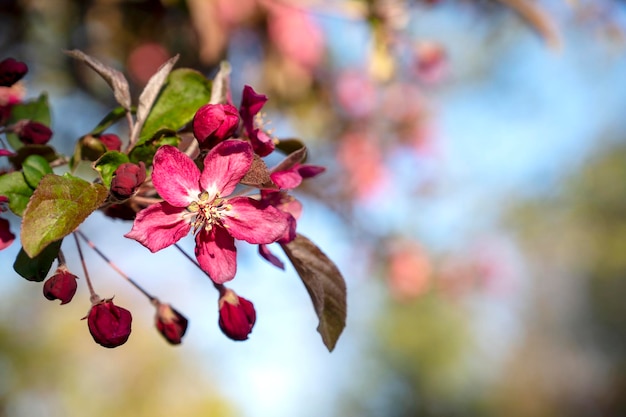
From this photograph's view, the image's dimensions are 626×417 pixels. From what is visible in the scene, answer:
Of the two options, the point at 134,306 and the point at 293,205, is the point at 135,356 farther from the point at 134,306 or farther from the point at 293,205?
the point at 293,205

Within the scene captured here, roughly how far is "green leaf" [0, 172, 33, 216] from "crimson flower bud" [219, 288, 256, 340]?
0.22 m

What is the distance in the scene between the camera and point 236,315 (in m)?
0.69

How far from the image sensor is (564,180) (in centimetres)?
1099

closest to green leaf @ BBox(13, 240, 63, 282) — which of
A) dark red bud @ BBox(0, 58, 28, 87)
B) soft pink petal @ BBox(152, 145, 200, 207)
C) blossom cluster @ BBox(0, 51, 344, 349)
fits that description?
blossom cluster @ BBox(0, 51, 344, 349)

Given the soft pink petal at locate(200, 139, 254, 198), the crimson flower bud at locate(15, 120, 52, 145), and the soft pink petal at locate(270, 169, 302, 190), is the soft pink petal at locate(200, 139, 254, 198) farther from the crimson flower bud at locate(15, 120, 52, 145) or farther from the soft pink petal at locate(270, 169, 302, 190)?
the crimson flower bud at locate(15, 120, 52, 145)

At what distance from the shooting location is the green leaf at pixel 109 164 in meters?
0.59

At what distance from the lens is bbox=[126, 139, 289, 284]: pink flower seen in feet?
1.91

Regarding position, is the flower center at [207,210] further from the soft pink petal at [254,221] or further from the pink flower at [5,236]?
the pink flower at [5,236]

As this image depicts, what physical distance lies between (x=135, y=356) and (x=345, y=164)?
5138 millimetres

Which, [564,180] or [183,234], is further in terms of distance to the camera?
[564,180]

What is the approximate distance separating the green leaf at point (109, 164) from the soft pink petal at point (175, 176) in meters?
0.04

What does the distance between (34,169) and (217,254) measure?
0.19 meters

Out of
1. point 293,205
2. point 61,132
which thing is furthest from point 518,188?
point 293,205

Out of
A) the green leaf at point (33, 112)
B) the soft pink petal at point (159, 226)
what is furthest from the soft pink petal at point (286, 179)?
the green leaf at point (33, 112)
